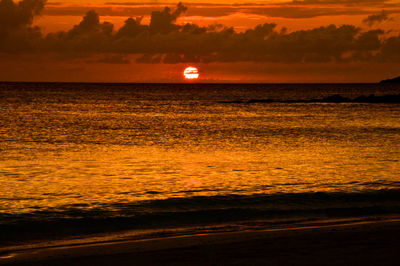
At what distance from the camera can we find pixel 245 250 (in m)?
12.5

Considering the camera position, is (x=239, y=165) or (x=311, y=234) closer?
(x=311, y=234)

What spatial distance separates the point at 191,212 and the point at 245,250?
632cm

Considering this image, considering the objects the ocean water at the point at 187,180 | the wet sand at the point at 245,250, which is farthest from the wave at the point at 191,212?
the wet sand at the point at 245,250

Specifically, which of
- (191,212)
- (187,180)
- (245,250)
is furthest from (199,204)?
(245,250)

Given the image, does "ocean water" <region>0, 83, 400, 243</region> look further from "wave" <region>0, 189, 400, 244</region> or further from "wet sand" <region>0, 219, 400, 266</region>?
"wet sand" <region>0, 219, 400, 266</region>

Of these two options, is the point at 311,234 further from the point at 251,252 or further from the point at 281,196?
the point at 281,196

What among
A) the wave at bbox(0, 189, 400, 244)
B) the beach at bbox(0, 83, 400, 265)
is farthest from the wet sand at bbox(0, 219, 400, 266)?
the wave at bbox(0, 189, 400, 244)

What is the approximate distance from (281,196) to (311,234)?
22.9ft

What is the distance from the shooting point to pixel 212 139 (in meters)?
49.5

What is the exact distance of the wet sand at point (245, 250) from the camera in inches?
457

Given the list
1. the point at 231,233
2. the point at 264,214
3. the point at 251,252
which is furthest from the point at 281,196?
the point at 251,252

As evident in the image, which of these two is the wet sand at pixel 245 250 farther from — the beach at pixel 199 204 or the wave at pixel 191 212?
the wave at pixel 191 212

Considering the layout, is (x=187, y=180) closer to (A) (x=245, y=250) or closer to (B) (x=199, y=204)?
(B) (x=199, y=204)

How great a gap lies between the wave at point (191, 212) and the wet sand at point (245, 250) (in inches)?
105
